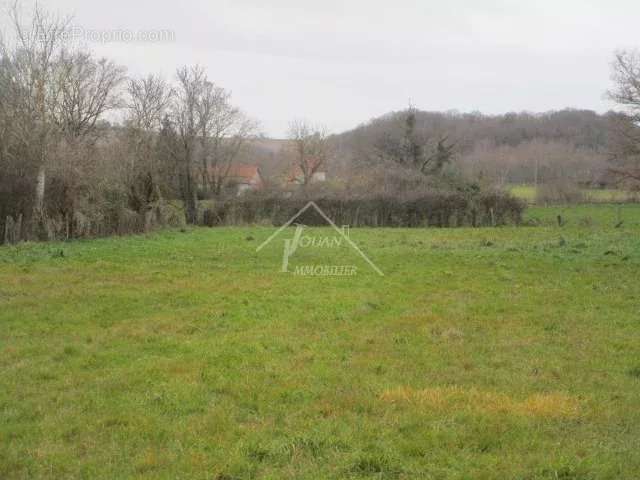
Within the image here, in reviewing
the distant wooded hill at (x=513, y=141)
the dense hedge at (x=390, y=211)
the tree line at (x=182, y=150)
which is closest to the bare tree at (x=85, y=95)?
the tree line at (x=182, y=150)

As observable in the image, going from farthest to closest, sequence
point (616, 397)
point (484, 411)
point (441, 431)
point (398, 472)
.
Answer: point (616, 397) → point (484, 411) → point (441, 431) → point (398, 472)

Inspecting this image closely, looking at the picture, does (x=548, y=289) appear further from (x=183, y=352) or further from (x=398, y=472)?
(x=398, y=472)

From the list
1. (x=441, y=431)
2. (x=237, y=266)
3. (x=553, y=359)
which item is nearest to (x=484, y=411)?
(x=441, y=431)

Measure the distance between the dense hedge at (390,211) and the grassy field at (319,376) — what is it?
20626 millimetres

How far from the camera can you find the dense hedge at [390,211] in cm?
3275

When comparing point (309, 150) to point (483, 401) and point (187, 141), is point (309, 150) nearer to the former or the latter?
point (187, 141)

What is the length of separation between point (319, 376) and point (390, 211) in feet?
92.3

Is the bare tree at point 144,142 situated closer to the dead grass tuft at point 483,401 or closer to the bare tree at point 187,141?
the bare tree at point 187,141

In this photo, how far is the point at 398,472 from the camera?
379 centimetres

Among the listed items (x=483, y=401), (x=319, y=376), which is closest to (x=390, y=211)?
(x=319, y=376)

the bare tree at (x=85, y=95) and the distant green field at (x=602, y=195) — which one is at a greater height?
the bare tree at (x=85, y=95)

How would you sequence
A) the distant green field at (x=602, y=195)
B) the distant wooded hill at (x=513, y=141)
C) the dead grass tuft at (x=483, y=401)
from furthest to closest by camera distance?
1. the distant wooded hill at (x=513, y=141)
2. the distant green field at (x=602, y=195)
3. the dead grass tuft at (x=483, y=401)

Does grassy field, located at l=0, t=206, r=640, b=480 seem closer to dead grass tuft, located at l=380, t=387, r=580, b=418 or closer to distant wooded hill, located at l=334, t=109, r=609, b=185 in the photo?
dead grass tuft, located at l=380, t=387, r=580, b=418

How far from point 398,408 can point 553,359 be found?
2.46 m
